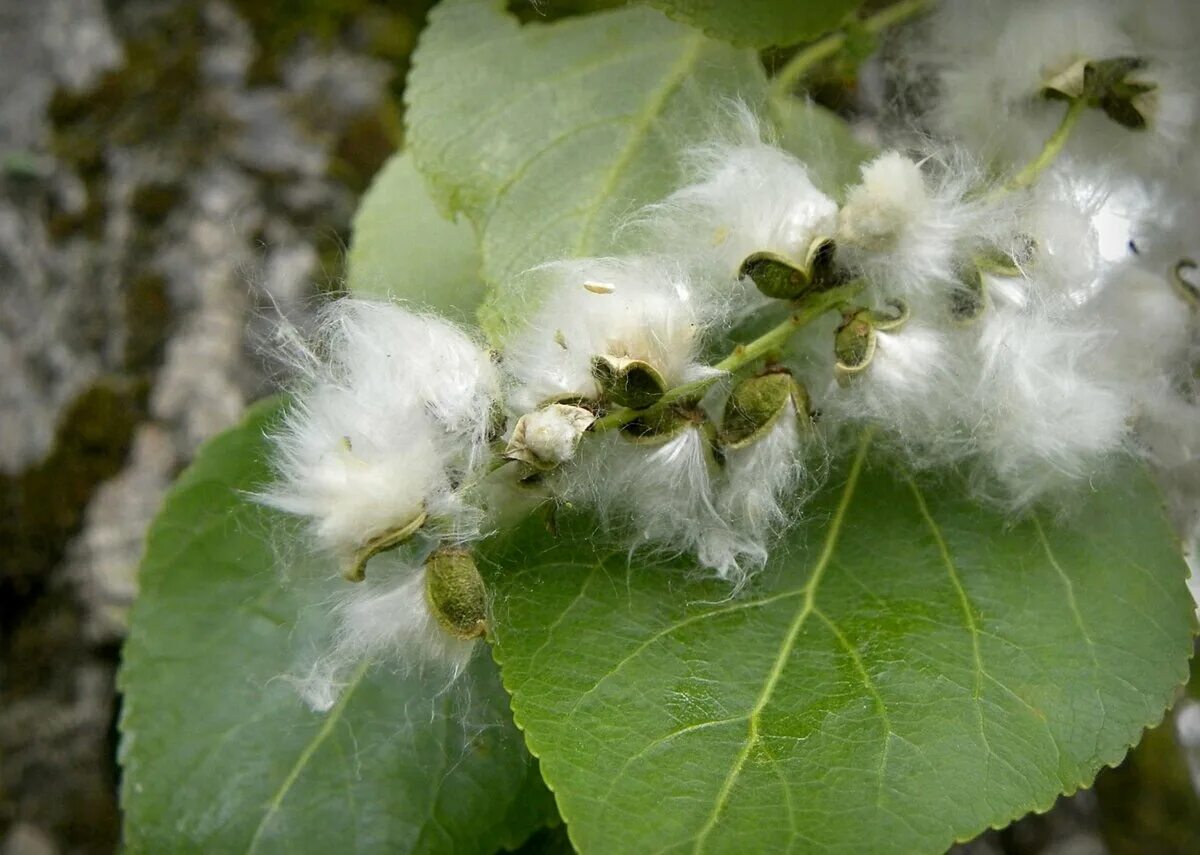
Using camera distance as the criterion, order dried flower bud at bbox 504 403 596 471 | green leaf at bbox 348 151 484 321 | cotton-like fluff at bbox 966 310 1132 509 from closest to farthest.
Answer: dried flower bud at bbox 504 403 596 471, cotton-like fluff at bbox 966 310 1132 509, green leaf at bbox 348 151 484 321

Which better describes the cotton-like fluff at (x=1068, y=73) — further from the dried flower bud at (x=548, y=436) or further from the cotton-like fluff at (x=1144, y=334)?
the dried flower bud at (x=548, y=436)

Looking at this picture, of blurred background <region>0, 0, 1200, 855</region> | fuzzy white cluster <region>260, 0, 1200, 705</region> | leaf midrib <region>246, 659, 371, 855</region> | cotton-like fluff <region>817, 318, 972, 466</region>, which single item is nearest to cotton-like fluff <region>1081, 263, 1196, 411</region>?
fuzzy white cluster <region>260, 0, 1200, 705</region>

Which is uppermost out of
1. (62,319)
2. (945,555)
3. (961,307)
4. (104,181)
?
(961,307)

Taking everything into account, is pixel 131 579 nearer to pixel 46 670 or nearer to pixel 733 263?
pixel 46 670

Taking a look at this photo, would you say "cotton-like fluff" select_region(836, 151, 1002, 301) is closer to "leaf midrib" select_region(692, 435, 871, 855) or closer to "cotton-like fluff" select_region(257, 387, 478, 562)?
"leaf midrib" select_region(692, 435, 871, 855)

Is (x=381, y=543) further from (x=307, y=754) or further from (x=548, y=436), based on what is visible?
(x=307, y=754)

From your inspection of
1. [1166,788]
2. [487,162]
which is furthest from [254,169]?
[1166,788]
